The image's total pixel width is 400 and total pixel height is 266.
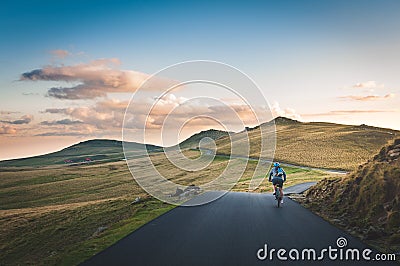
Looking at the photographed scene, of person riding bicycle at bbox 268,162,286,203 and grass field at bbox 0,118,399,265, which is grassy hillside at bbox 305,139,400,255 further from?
grass field at bbox 0,118,399,265

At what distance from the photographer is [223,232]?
42.2 feet

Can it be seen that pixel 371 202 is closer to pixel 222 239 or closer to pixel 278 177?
pixel 278 177

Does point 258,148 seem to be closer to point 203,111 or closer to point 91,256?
point 203,111

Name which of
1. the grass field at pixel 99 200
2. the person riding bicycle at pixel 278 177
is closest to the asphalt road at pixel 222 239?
the grass field at pixel 99 200

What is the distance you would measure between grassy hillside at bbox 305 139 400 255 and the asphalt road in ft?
3.03

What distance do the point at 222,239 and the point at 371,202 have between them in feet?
27.0

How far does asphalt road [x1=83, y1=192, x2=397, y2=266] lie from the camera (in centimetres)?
948

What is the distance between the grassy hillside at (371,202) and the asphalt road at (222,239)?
36.4 inches

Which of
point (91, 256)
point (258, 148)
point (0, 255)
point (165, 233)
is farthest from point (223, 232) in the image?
point (258, 148)

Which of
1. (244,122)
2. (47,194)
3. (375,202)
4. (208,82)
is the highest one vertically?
(208,82)

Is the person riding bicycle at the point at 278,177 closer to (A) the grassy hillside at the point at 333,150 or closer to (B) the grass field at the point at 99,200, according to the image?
(B) the grass field at the point at 99,200

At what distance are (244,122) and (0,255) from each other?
20.1m

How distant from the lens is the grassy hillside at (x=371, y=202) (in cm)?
1278

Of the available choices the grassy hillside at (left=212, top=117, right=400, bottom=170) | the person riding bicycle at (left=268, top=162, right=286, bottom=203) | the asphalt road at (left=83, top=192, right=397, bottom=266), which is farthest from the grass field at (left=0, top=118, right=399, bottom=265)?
the person riding bicycle at (left=268, top=162, right=286, bottom=203)
